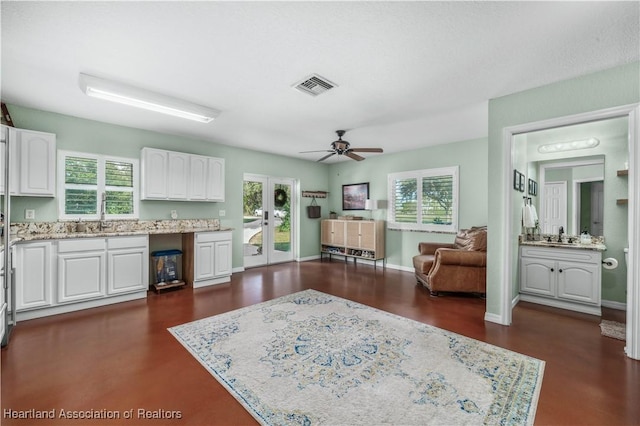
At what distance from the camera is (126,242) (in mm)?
3908

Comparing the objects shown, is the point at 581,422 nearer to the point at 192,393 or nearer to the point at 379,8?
the point at 192,393

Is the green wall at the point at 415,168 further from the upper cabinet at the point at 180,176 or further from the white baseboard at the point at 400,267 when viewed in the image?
the upper cabinet at the point at 180,176

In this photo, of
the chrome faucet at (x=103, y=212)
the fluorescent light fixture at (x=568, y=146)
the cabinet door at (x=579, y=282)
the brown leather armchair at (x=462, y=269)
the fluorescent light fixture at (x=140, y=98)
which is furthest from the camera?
the chrome faucet at (x=103, y=212)

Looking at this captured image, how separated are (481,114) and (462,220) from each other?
83.7 inches

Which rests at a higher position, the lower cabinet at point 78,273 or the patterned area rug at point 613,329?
the lower cabinet at point 78,273

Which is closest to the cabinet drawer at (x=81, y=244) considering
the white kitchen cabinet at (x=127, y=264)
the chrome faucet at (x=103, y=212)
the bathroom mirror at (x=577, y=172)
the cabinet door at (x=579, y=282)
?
the white kitchen cabinet at (x=127, y=264)

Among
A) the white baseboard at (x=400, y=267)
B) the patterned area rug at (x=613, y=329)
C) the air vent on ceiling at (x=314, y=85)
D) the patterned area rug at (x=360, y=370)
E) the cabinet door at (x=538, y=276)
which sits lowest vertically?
the patterned area rug at (x=360, y=370)

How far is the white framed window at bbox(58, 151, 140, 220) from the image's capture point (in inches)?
155

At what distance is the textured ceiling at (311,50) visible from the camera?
6.15 feet

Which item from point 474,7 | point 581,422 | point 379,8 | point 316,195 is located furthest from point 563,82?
point 316,195

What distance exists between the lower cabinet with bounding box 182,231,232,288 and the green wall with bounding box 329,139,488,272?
→ 3.45 m

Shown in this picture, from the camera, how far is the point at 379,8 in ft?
6.03

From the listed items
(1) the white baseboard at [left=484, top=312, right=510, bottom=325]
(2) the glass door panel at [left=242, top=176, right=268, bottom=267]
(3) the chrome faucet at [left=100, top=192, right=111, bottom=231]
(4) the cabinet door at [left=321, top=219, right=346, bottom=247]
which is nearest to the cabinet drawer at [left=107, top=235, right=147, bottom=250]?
(3) the chrome faucet at [left=100, top=192, right=111, bottom=231]

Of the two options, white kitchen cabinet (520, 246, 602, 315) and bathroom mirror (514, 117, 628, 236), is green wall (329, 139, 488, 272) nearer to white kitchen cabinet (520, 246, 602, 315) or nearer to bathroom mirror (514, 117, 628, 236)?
bathroom mirror (514, 117, 628, 236)
